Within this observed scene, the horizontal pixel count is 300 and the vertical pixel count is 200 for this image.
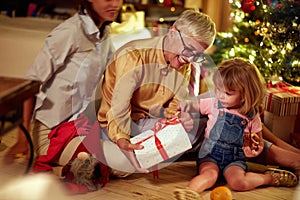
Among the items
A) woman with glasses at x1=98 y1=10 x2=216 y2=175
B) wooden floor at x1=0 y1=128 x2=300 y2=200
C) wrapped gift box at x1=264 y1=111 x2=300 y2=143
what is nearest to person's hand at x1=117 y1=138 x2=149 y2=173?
woman with glasses at x1=98 y1=10 x2=216 y2=175

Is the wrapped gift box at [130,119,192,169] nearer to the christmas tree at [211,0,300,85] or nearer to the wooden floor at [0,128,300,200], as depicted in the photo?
the wooden floor at [0,128,300,200]

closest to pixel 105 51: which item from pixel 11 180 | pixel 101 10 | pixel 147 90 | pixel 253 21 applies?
pixel 101 10

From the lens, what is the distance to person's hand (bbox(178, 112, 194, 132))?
7.11 feet

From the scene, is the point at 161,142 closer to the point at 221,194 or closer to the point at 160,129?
the point at 160,129

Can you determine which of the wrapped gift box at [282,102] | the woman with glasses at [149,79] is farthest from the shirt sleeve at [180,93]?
the wrapped gift box at [282,102]

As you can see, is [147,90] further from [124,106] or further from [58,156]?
[58,156]

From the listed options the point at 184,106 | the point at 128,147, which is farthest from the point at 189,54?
the point at 128,147

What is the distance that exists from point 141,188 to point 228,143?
44 centimetres

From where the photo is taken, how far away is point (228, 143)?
2170 millimetres

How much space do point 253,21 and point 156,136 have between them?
44.6 inches

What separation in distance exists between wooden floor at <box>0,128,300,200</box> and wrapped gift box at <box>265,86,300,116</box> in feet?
1.52

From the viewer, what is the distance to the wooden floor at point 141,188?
1.97m

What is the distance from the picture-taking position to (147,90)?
217cm

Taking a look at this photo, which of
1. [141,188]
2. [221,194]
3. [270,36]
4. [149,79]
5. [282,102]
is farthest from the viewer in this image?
[270,36]
